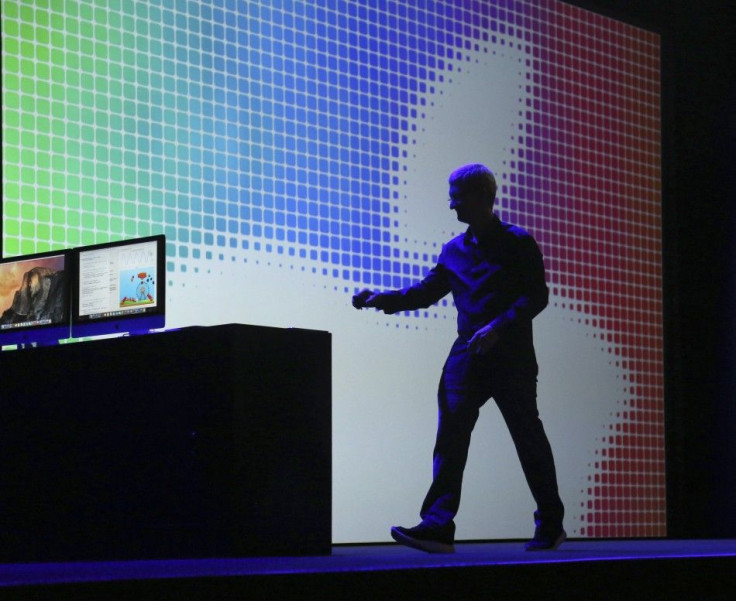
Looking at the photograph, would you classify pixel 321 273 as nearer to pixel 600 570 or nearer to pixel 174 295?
pixel 174 295

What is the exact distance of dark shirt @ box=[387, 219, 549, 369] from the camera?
4181 millimetres

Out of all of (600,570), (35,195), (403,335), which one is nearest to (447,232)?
(403,335)

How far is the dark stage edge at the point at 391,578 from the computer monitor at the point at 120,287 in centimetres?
82

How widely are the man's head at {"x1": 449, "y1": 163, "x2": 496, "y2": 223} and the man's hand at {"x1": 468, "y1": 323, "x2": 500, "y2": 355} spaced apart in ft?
1.40

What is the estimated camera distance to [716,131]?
7.00m

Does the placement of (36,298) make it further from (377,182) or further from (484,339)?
(377,182)

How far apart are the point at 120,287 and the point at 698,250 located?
4.10 metres

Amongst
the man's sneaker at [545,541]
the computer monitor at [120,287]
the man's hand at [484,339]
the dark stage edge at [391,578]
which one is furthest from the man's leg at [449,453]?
the computer monitor at [120,287]

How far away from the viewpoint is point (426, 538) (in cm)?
406

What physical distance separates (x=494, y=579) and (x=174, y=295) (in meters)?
2.35

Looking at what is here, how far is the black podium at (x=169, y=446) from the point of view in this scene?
11.6ft

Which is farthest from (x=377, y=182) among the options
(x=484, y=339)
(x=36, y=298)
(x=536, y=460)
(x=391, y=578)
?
(x=391, y=578)

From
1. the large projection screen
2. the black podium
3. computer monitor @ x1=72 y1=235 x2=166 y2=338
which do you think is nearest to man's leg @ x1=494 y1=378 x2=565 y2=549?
the black podium

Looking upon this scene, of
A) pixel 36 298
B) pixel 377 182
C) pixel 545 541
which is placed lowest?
pixel 545 541
